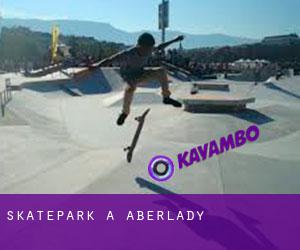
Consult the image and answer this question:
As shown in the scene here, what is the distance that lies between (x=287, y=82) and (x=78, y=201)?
31133 millimetres

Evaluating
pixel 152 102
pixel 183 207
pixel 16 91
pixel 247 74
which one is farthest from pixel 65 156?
pixel 247 74

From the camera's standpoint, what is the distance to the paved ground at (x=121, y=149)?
937cm

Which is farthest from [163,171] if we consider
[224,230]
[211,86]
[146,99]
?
[211,86]

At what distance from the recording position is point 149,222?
7.19 metres

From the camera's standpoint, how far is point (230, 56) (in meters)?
106

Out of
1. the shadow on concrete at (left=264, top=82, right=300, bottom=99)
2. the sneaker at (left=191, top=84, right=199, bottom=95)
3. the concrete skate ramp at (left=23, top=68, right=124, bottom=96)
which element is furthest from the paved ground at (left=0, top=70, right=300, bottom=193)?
the shadow on concrete at (left=264, top=82, right=300, bottom=99)

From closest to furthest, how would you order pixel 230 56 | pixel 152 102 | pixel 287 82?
pixel 152 102 < pixel 287 82 < pixel 230 56

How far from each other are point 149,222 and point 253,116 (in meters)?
13.4

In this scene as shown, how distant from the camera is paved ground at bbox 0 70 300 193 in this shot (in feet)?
30.7

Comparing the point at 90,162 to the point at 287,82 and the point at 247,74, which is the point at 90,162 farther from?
the point at 247,74

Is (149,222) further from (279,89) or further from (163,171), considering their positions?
(279,89)

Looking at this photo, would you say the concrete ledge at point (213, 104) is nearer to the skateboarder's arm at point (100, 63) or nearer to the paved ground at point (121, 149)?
the paved ground at point (121, 149)

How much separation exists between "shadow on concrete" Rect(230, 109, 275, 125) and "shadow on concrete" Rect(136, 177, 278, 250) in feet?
36.1

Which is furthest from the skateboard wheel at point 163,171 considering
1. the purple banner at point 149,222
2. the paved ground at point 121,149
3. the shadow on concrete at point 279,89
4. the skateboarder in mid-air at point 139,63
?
the shadow on concrete at point 279,89
